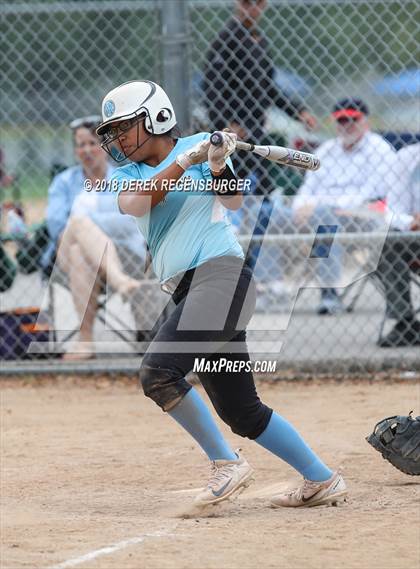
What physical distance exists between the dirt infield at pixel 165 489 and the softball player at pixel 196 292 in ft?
0.68

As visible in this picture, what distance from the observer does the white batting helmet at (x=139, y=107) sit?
→ 4.16 meters

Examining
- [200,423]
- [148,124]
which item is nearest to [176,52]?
[148,124]

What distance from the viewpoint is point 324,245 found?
281 inches

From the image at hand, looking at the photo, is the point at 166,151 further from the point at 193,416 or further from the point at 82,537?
the point at 82,537

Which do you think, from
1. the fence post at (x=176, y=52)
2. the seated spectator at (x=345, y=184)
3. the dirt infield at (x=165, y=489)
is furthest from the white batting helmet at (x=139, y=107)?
the seated spectator at (x=345, y=184)

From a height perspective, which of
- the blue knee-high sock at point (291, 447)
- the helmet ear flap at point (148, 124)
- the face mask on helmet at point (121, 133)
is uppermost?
the helmet ear flap at point (148, 124)

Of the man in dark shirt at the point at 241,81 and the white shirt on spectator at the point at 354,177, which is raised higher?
the man in dark shirt at the point at 241,81

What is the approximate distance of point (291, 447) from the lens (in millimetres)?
4320

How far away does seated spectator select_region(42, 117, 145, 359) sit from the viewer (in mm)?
7117

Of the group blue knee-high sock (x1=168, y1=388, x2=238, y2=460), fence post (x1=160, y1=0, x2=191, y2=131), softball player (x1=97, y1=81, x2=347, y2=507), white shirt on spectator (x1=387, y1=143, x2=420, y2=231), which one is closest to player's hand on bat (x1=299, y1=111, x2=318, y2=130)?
white shirt on spectator (x1=387, y1=143, x2=420, y2=231)

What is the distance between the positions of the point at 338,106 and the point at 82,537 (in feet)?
14.8

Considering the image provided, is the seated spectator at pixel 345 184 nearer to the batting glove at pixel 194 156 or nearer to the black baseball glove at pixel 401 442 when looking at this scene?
the black baseball glove at pixel 401 442

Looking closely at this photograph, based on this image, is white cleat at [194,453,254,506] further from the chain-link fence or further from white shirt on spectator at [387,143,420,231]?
white shirt on spectator at [387,143,420,231]
